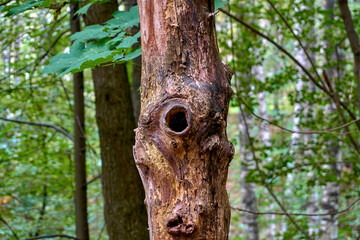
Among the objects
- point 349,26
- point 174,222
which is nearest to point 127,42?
point 174,222

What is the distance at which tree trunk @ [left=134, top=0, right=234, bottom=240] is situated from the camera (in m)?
1.42

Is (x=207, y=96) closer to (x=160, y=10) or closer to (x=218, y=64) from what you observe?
(x=218, y=64)

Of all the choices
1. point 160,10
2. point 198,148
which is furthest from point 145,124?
point 160,10

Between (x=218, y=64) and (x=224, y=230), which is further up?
(x=218, y=64)

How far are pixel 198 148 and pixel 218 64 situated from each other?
0.39 metres

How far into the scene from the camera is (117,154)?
4.04 meters

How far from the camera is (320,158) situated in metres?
5.19

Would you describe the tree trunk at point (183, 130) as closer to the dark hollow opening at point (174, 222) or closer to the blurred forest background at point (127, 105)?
the dark hollow opening at point (174, 222)

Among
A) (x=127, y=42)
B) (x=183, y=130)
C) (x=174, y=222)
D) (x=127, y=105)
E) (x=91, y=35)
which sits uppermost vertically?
(x=127, y=105)

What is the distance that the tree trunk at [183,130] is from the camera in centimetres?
142

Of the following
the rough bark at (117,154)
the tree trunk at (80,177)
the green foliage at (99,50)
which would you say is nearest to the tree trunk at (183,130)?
the green foliage at (99,50)

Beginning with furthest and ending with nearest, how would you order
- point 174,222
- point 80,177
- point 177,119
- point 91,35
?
point 80,177 → point 91,35 → point 177,119 → point 174,222

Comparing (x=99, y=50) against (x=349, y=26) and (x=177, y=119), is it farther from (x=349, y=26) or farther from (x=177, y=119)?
(x=349, y=26)

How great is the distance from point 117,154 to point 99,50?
217cm
